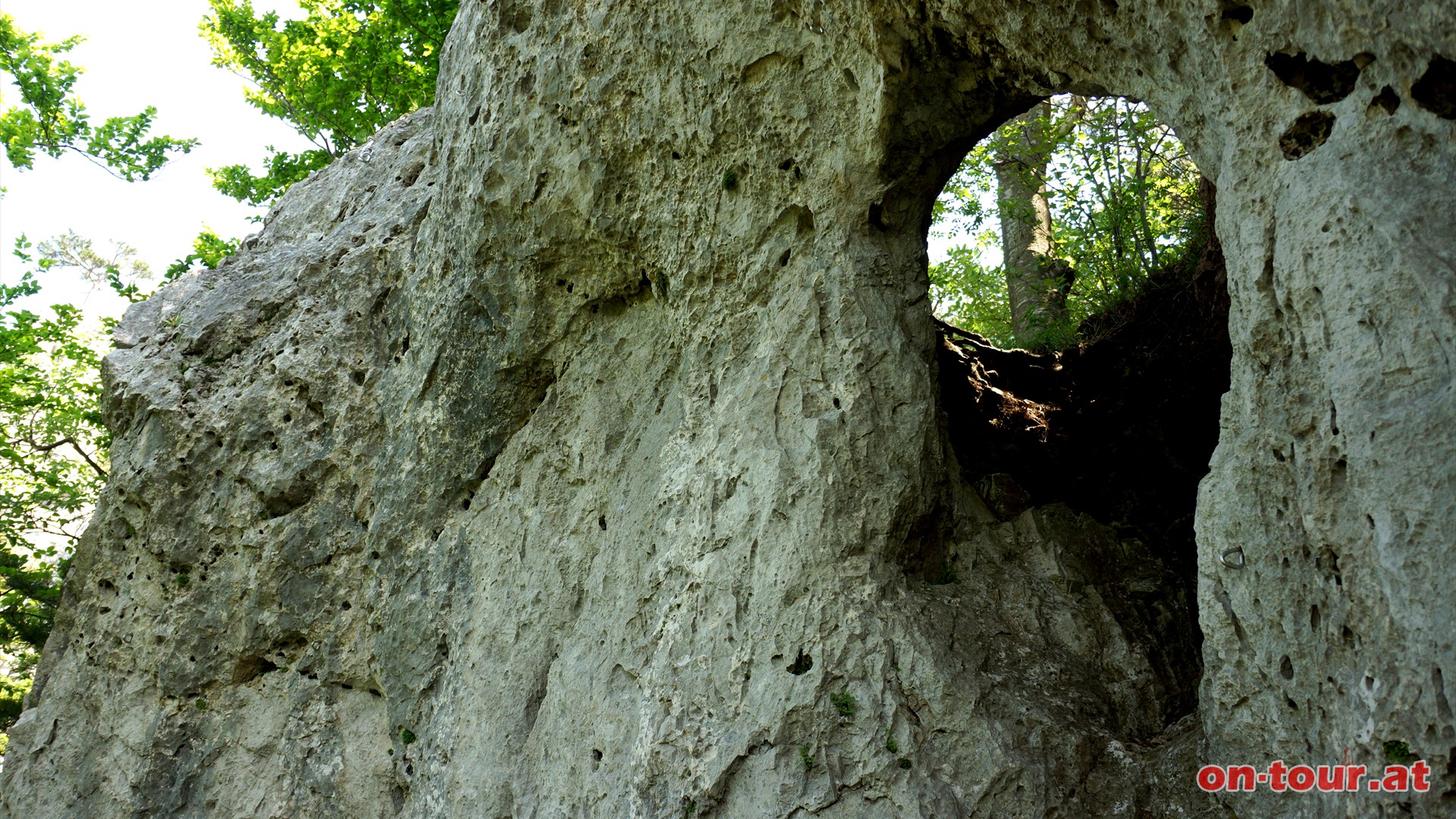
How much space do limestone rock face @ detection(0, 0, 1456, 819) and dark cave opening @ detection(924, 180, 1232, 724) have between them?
22cm

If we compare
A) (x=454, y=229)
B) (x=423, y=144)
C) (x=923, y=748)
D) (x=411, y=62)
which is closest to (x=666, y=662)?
(x=923, y=748)

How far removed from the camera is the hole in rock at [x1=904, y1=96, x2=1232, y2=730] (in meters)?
5.23

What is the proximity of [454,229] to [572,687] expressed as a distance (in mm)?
2968

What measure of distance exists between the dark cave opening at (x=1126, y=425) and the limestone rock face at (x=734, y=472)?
0.73 feet

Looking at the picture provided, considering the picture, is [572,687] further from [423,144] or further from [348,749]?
[423,144]

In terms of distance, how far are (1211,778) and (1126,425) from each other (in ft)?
9.71

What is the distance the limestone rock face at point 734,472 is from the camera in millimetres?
3176

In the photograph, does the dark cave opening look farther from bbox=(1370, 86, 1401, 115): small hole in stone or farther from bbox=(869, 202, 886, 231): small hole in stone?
bbox=(1370, 86, 1401, 115): small hole in stone

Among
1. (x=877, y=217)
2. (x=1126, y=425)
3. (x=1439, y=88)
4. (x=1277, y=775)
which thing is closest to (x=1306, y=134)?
(x=1439, y=88)

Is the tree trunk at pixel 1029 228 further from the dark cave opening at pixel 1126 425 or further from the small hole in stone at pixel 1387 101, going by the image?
the small hole in stone at pixel 1387 101

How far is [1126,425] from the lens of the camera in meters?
6.35

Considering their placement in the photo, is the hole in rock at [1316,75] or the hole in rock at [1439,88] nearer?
the hole in rock at [1439,88]

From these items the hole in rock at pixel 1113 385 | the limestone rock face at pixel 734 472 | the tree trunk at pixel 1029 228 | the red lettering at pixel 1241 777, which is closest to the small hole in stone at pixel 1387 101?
the limestone rock face at pixel 734 472

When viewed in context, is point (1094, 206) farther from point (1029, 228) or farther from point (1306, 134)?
point (1306, 134)
